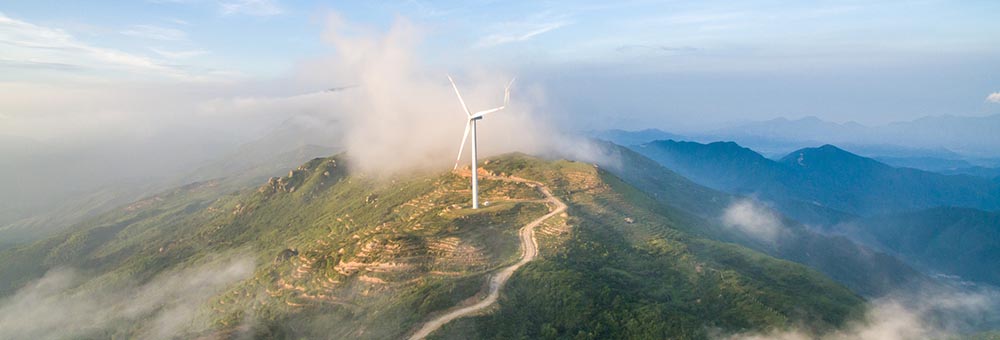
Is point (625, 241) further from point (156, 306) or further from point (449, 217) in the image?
point (156, 306)

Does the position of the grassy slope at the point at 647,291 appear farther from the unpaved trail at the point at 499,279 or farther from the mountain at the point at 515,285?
the unpaved trail at the point at 499,279

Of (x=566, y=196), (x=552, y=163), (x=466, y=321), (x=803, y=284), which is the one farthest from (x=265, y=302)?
(x=803, y=284)

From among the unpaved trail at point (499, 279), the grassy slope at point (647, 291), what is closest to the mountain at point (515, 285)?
the grassy slope at point (647, 291)

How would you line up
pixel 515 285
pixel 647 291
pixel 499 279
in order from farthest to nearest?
pixel 499 279
pixel 647 291
pixel 515 285

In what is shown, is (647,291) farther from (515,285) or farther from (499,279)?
(499,279)

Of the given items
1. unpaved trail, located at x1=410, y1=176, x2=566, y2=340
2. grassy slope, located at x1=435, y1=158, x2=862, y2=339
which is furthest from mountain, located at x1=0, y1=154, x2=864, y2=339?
unpaved trail, located at x1=410, y1=176, x2=566, y2=340

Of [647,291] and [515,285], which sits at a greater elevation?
[515,285]

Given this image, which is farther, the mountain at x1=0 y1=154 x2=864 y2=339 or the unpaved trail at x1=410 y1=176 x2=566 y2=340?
the mountain at x1=0 y1=154 x2=864 y2=339

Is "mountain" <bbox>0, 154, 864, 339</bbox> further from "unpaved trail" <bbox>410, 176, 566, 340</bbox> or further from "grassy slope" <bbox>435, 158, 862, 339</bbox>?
"unpaved trail" <bbox>410, 176, 566, 340</bbox>

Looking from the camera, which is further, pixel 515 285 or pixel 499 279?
pixel 499 279

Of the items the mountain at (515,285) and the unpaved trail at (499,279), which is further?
Result: the mountain at (515,285)

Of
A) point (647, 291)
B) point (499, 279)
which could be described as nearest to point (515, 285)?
point (499, 279)
